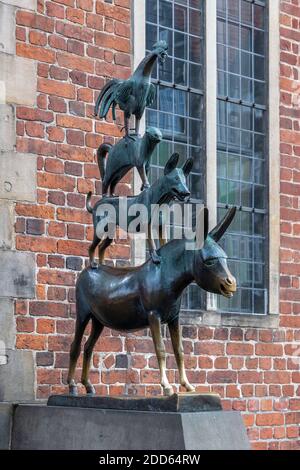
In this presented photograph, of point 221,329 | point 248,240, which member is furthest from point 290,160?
point 221,329

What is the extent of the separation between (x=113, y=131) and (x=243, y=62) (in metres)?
1.71

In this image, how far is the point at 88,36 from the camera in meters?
7.02

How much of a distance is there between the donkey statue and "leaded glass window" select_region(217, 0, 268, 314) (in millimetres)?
2772

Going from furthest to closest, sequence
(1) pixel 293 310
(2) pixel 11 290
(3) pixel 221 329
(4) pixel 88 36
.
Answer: (1) pixel 293 310
(3) pixel 221 329
(4) pixel 88 36
(2) pixel 11 290

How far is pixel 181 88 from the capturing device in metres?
7.71

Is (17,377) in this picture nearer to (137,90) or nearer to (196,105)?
(137,90)

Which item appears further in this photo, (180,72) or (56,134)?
(180,72)

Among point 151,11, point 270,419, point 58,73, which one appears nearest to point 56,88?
point 58,73

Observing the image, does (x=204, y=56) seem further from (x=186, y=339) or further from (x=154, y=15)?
(x=186, y=339)

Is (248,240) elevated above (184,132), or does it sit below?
below

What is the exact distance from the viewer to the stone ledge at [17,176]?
253 inches

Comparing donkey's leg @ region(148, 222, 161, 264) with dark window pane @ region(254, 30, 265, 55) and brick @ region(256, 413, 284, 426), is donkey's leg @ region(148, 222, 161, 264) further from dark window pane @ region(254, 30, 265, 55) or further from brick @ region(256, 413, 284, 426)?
dark window pane @ region(254, 30, 265, 55)

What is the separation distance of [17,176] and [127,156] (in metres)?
1.39

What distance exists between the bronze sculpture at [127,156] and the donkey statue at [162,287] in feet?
1.66
